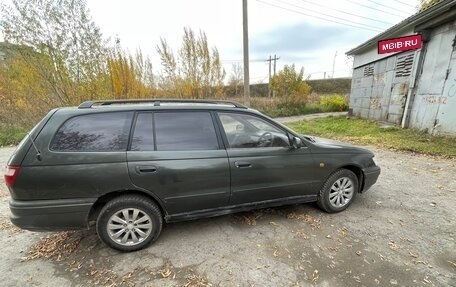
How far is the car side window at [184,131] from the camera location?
9.04 feet

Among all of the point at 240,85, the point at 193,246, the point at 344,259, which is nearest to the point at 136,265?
the point at 193,246

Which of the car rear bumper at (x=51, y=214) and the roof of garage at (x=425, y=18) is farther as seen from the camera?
the roof of garage at (x=425, y=18)

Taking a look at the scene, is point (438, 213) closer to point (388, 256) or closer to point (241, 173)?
point (388, 256)

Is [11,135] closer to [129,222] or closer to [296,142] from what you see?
[129,222]

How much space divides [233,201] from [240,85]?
62.3 feet

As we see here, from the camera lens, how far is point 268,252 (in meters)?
2.71

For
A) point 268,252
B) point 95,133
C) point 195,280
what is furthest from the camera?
point 268,252

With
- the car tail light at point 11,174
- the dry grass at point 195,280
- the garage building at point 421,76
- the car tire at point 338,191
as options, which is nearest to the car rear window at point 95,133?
the car tail light at point 11,174

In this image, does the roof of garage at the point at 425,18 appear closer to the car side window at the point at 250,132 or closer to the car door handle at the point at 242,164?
the car side window at the point at 250,132

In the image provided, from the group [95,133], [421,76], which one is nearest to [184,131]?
[95,133]

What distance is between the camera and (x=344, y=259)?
260 centimetres

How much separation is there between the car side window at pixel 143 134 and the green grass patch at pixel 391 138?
735cm

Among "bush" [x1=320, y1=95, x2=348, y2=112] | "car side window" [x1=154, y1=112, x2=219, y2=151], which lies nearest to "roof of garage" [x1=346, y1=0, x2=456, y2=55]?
"car side window" [x1=154, y1=112, x2=219, y2=151]

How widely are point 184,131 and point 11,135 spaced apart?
1074cm
